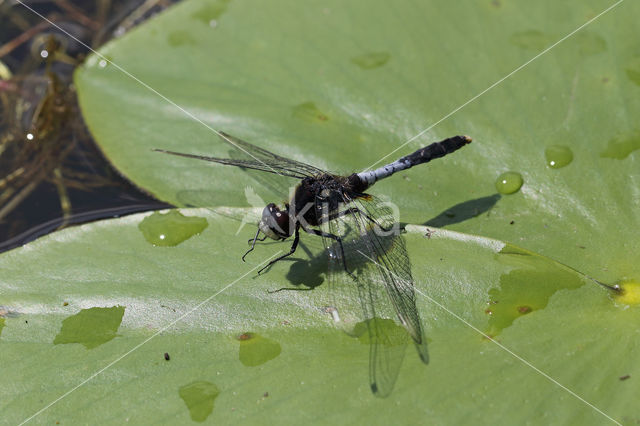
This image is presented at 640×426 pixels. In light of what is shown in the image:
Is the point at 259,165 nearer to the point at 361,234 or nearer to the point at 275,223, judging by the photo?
the point at 275,223

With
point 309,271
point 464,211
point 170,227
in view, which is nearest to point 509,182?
point 464,211

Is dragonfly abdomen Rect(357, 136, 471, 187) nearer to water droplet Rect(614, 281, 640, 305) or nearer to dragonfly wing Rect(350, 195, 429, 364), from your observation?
dragonfly wing Rect(350, 195, 429, 364)

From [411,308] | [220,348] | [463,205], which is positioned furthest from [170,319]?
[463,205]

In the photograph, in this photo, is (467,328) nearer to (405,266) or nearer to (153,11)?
(405,266)

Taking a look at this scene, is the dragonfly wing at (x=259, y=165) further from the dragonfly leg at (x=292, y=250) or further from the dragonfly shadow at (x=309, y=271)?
the dragonfly shadow at (x=309, y=271)

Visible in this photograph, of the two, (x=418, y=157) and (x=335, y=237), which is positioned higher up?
(x=418, y=157)

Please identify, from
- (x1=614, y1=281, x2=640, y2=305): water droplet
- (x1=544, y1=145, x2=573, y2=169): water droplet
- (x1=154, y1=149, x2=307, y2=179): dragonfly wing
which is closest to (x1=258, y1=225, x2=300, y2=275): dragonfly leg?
(x1=154, y1=149, x2=307, y2=179): dragonfly wing
